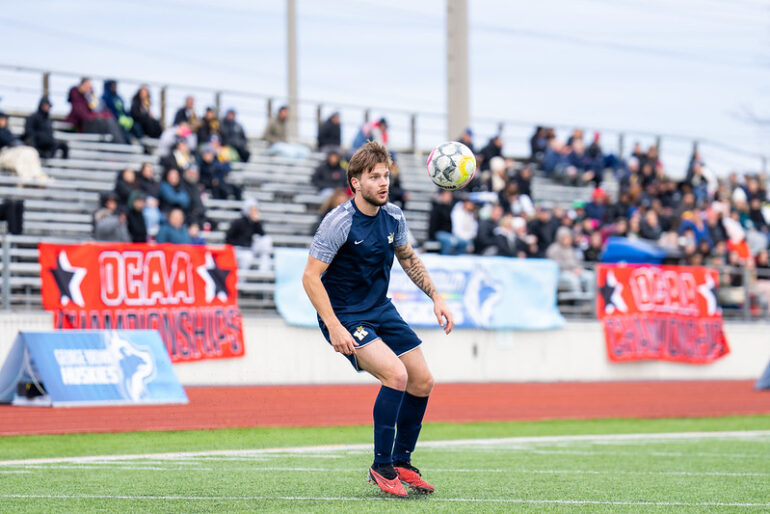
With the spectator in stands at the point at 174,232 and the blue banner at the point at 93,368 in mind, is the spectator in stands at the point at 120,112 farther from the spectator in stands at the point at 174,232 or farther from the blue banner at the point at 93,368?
the blue banner at the point at 93,368

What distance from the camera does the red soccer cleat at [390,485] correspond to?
7047mm

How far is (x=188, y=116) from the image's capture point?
73.2ft

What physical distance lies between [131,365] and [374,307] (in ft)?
26.1

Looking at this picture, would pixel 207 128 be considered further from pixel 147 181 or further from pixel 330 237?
pixel 330 237

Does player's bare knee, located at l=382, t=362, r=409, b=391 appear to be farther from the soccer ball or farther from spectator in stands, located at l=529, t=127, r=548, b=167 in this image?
spectator in stands, located at l=529, t=127, r=548, b=167

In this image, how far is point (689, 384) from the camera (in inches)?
847

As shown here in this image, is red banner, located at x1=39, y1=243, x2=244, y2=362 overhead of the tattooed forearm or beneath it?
beneath

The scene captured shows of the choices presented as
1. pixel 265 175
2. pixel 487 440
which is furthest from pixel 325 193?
pixel 487 440

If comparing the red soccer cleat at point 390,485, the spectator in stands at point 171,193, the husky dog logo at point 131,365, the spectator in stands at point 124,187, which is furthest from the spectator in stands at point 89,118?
the red soccer cleat at point 390,485

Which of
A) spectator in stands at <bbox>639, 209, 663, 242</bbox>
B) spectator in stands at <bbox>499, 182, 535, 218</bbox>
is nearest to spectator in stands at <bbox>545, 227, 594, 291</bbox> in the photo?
spectator in stands at <bbox>499, 182, 535, 218</bbox>

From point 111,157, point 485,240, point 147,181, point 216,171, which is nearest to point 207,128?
point 216,171

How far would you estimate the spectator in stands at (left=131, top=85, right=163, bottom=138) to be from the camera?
22.2 meters

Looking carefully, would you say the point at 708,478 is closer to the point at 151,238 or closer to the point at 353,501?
the point at 353,501

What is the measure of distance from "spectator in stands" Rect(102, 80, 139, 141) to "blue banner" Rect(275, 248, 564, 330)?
5.87 meters
